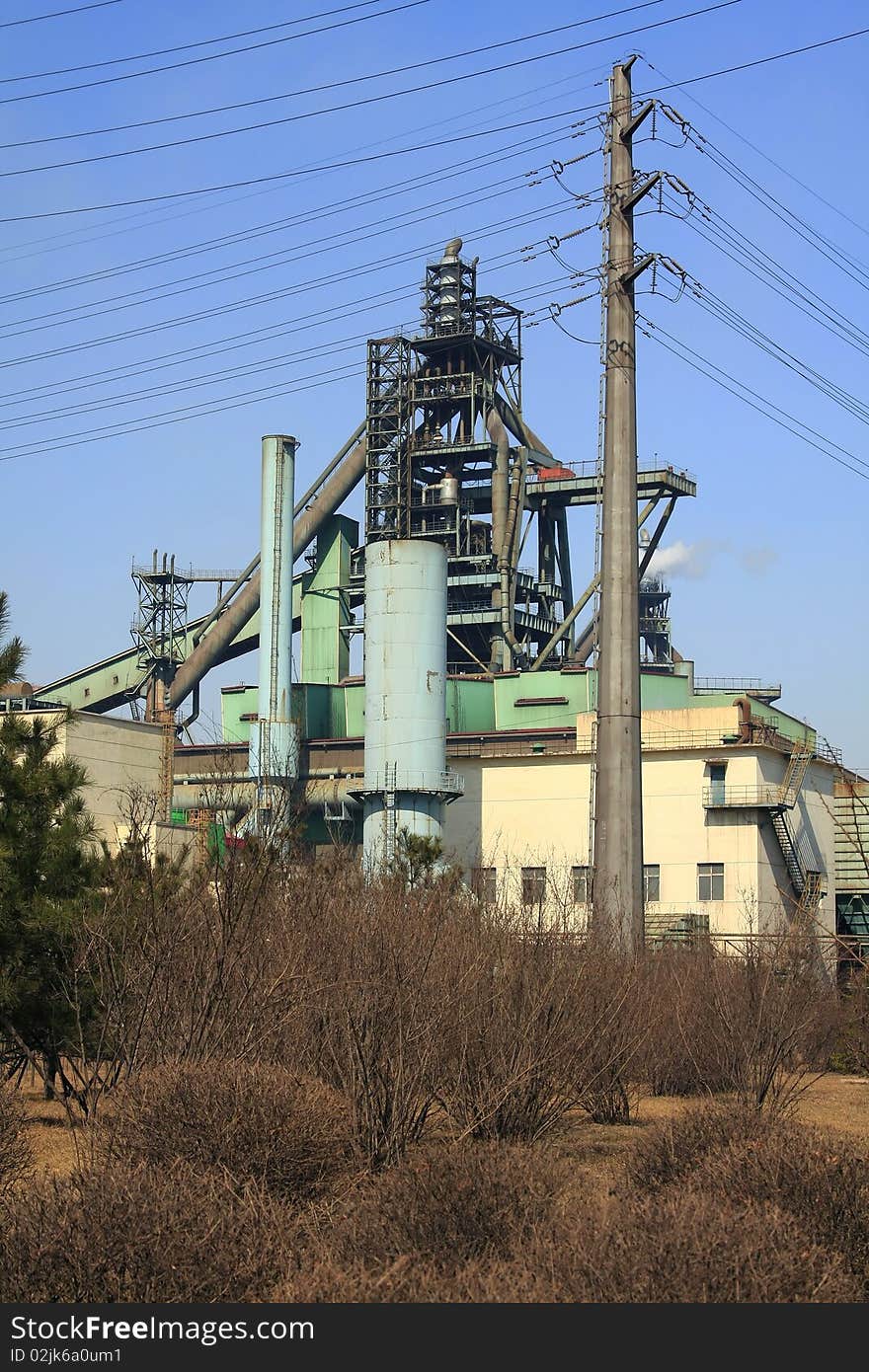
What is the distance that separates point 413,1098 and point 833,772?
47062 mm

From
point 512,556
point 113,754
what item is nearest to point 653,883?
point 512,556

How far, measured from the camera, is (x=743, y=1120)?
11906 millimetres

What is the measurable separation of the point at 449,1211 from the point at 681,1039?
35.8 feet

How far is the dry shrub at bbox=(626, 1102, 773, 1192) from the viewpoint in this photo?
11.2 meters

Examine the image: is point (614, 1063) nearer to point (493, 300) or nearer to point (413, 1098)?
point (413, 1098)

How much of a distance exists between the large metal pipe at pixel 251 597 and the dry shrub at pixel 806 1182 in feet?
182

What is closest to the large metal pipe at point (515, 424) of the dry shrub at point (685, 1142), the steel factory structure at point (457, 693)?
the steel factory structure at point (457, 693)

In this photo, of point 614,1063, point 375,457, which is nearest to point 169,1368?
point 614,1063

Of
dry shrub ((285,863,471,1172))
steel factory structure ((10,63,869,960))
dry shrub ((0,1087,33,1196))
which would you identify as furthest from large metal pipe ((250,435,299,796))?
dry shrub ((0,1087,33,1196))

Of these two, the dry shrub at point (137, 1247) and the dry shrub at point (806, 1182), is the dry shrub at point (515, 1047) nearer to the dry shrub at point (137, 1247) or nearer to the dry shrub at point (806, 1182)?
the dry shrub at point (806, 1182)

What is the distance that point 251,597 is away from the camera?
65250 millimetres

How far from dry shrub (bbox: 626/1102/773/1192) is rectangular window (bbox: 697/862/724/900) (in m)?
39.0

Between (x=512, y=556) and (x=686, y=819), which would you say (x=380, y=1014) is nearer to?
(x=686, y=819)

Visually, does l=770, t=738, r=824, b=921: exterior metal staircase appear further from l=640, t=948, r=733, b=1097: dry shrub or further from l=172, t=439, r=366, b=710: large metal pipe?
l=640, t=948, r=733, b=1097: dry shrub
